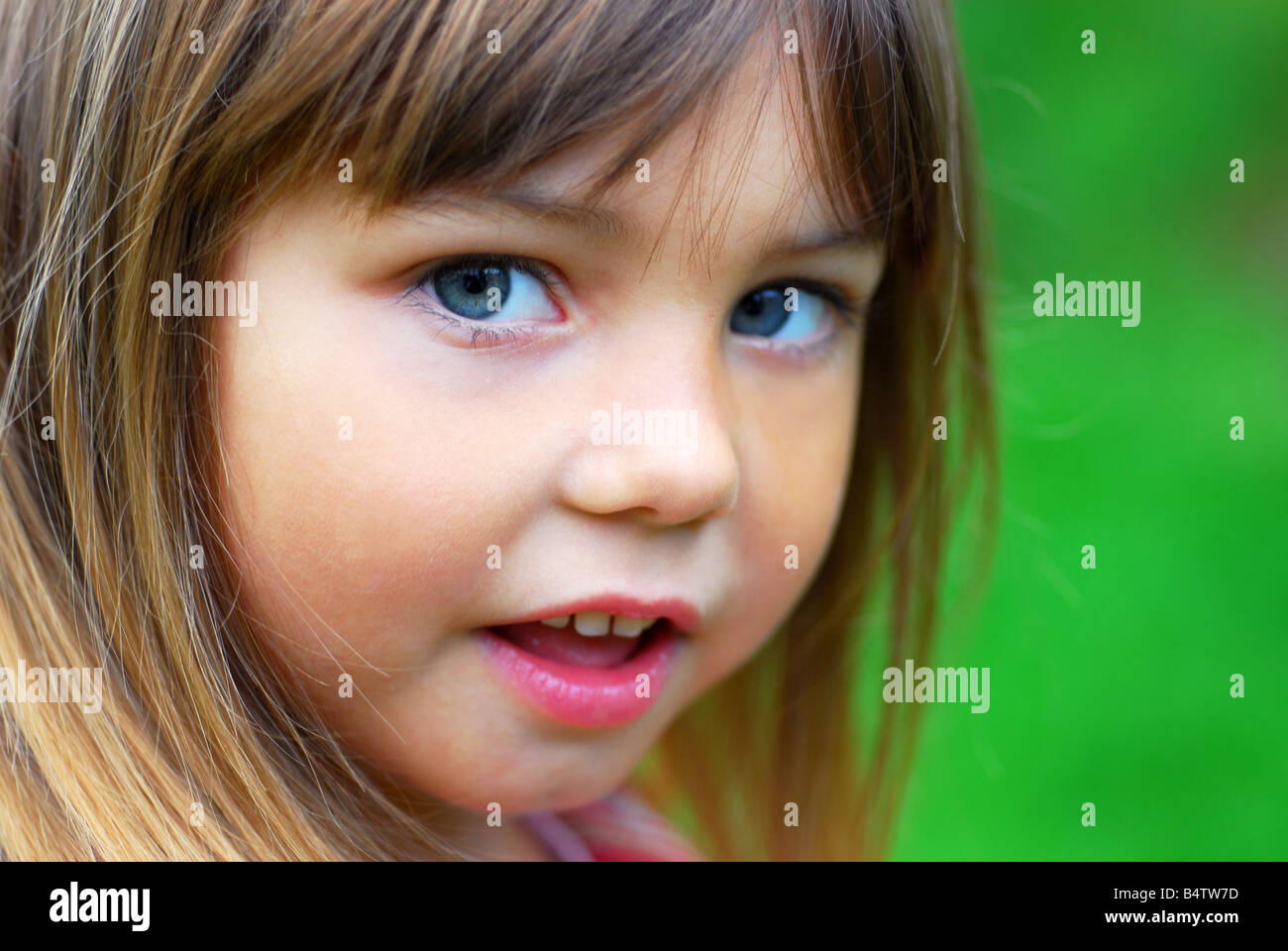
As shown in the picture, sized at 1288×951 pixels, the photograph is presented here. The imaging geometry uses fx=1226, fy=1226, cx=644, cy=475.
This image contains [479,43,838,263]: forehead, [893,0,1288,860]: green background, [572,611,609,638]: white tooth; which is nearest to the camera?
[479,43,838,263]: forehead

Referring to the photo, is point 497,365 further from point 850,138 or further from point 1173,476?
point 1173,476

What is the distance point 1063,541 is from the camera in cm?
183

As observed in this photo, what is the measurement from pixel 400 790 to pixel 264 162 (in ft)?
1.34

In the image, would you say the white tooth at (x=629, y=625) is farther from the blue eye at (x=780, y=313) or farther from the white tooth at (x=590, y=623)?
the blue eye at (x=780, y=313)

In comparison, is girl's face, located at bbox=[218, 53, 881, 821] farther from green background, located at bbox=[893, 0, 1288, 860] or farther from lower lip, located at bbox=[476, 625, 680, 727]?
green background, located at bbox=[893, 0, 1288, 860]

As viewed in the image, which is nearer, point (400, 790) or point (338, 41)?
point (338, 41)

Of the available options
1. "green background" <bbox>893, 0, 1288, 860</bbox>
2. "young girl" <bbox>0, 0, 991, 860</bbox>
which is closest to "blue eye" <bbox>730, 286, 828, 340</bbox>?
"young girl" <bbox>0, 0, 991, 860</bbox>

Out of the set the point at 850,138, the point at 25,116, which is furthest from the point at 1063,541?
the point at 25,116

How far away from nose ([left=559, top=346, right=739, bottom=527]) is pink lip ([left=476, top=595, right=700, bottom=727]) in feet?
0.20

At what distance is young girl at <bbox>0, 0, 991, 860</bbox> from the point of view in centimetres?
64

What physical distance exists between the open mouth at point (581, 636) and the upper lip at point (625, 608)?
1 cm

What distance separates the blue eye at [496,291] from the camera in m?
0.68

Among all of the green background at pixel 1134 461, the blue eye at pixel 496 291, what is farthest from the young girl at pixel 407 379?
the green background at pixel 1134 461

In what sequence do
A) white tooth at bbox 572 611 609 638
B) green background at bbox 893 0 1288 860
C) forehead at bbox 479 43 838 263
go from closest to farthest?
1. forehead at bbox 479 43 838 263
2. white tooth at bbox 572 611 609 638
3. green background at bbox 893 0 1288 860
